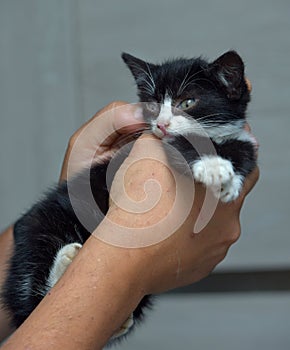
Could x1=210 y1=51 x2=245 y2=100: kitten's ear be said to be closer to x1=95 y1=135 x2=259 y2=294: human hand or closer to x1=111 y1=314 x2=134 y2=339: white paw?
x1=95 y1=135 x2=259 y2=294: human hand

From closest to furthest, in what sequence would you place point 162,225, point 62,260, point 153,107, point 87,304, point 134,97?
point 87,304, point 162,225, point 62,260, point 153,107, point 134,97

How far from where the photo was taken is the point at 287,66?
86.3 inches

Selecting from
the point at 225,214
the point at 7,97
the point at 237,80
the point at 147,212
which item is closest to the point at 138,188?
the point at 147,212

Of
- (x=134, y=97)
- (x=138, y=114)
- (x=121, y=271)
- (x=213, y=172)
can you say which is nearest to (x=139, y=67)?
(x=138, y=114)

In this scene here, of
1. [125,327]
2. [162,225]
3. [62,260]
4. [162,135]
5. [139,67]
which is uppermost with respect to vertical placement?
[139,67]

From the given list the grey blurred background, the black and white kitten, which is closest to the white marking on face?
the black and white kitten

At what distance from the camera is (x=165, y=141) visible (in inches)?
52.8

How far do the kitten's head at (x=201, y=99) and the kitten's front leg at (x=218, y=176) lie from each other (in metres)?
0.13

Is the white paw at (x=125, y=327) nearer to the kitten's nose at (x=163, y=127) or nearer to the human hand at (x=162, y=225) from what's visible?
the human hand at (x=162, y=225)

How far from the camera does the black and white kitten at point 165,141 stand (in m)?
1.32

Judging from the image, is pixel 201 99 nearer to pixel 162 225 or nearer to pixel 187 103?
pixel 187 103

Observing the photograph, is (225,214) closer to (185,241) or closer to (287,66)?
(185,241)

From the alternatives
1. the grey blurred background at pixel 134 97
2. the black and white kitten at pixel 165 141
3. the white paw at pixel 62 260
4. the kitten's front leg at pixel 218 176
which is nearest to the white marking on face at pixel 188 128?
the black and white kitten at pixel 165 141

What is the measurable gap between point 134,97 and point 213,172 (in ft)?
3.48
